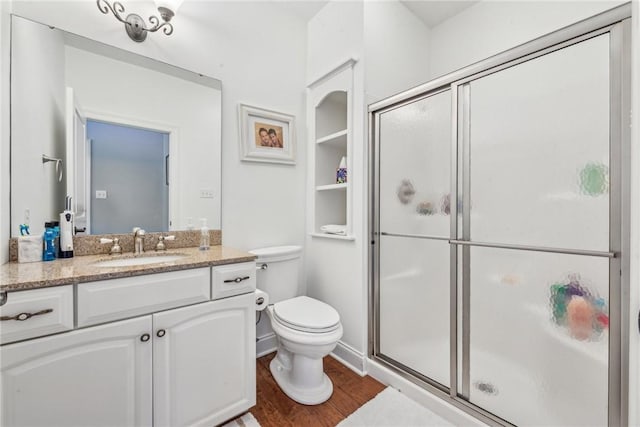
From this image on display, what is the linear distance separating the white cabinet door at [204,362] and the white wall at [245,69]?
2.31ft

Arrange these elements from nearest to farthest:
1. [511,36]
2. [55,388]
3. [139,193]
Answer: [55,388] → [139,193] → [511,36]

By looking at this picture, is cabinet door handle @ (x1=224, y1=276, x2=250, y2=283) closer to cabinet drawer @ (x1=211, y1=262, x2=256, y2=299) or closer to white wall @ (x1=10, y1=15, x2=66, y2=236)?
cabinet drawer @ (x1=211, y1=262, x2=256, y2=299)

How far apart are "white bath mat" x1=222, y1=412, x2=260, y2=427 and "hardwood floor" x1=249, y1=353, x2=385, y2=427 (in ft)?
0.08

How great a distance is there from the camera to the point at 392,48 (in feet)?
6.81

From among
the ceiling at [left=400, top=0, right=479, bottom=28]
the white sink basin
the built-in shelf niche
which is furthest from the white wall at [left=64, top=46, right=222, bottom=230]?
the ceiling at [left=400, top=0, right=479, bottom=28]

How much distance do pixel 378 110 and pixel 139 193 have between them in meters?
1.61

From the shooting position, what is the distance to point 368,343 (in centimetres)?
192

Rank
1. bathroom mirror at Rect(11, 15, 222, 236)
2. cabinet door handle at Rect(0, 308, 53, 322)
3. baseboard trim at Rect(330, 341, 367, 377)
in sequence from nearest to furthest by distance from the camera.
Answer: cabinet door handle at Rect(0, 308, 53, 322), bathroom mirror at Rect(11, 15, 222, 236), baseboard trim at Rect(330, 341, 367, 377)

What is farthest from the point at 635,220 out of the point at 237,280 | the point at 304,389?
the point at 304,389

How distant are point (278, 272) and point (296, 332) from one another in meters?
0.51

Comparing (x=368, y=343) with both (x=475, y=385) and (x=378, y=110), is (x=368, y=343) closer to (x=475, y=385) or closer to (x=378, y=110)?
(x=475, y=385)

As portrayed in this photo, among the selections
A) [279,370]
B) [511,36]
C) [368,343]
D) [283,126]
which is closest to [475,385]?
[368,343]

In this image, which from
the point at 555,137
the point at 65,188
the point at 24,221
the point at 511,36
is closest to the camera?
the point at 555,137

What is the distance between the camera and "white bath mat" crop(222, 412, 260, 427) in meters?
1.42
